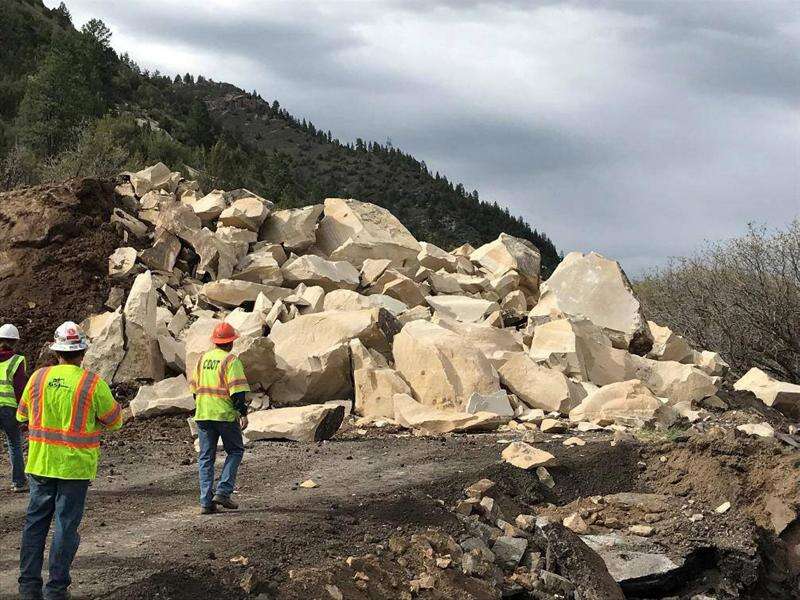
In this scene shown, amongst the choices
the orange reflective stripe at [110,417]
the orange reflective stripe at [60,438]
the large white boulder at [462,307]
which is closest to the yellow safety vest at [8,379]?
the orange reflective stripe at [60,438]

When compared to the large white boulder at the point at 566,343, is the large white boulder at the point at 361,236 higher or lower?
higher

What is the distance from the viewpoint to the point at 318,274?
1449 centimetres

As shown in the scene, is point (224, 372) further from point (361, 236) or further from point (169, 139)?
point (169, 139)

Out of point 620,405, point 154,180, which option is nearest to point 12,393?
point 620,405

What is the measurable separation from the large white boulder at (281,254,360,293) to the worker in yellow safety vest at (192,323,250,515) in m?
7.52

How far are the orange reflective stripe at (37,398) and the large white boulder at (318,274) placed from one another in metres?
9.54

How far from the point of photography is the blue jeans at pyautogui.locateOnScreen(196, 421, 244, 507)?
270 inches

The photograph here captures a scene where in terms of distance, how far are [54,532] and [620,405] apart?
318 inches

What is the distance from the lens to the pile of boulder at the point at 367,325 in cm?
1132

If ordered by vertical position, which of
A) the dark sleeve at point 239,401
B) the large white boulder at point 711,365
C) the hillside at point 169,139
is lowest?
the dark sleeve at point 239,401

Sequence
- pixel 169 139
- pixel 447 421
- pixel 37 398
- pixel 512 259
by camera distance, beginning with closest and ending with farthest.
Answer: pixel 37 398, pixel 447 421, pixel 512 259, pixel 169 139

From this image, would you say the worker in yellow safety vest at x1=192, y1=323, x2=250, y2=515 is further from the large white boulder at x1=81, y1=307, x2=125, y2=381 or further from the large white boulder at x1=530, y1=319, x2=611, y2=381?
the large white boulder at x1=530, y1=319, x2=611, y2=381

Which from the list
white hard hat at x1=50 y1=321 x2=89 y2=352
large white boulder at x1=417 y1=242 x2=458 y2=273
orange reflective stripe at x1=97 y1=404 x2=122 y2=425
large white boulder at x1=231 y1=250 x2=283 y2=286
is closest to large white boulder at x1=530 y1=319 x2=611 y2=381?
large white boulder at x1=417 y1=242 x2=458 y2=273

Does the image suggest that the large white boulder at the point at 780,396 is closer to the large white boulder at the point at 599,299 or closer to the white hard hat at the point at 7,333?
the large white boulder at the point at 599,299
